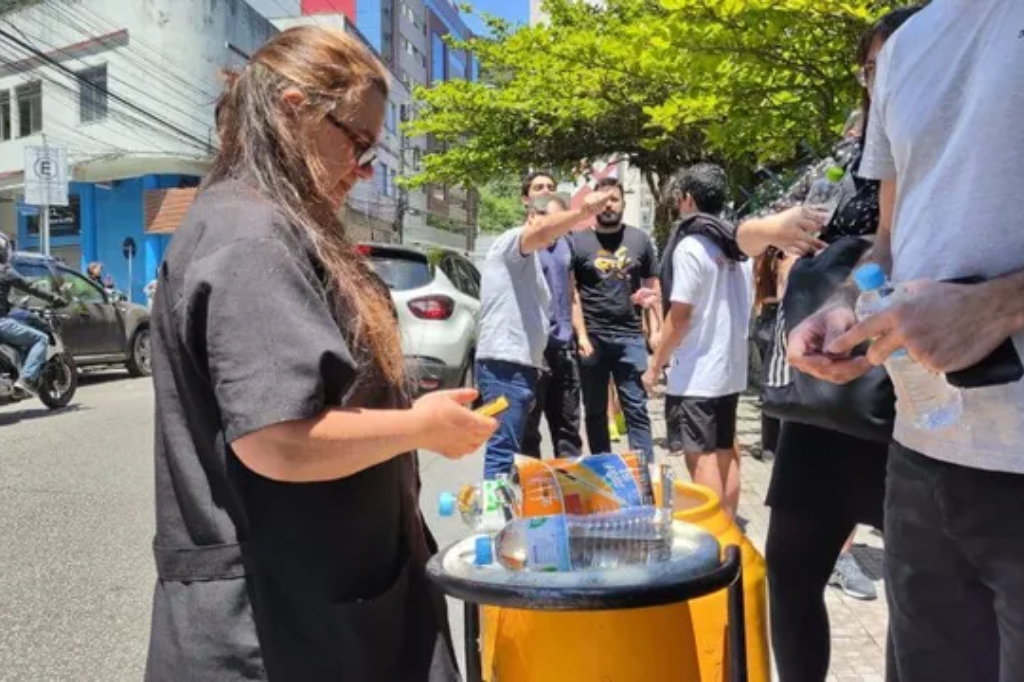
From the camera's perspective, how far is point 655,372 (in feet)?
15.4

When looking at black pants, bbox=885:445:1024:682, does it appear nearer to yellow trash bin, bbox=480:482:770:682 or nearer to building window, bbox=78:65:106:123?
yellow trash bin, bbox=480:482:770:682

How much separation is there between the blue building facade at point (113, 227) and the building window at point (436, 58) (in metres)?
38.6

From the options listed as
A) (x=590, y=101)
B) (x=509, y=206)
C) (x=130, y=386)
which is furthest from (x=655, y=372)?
(x=509, y=206)

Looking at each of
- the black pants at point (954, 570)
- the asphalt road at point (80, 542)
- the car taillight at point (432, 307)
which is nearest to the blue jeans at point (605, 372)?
the asphalt road at point (80, 542)

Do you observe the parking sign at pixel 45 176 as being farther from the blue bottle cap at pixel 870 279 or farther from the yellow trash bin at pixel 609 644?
the blue bottle cap at pixel 870 279

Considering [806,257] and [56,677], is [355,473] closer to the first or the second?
[806,257]

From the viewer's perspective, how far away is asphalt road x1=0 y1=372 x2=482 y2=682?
11.8 ft

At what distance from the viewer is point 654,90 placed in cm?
1103

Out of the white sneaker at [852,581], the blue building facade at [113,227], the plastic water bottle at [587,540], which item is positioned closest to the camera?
the plastic water bottle at [587,540]

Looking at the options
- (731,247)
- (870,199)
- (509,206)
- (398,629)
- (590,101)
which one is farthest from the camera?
(509,206)

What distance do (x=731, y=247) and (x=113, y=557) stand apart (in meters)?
3.45

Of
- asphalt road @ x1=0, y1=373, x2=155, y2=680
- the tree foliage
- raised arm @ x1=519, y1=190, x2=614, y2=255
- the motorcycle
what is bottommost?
asphalt road @ x1=0, y1=373, x2=155, y2=680

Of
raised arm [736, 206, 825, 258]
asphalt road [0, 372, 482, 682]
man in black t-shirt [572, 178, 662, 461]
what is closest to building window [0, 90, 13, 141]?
asphalt road [0, 372, 482, 682]

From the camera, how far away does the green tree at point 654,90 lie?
18.4 feet
